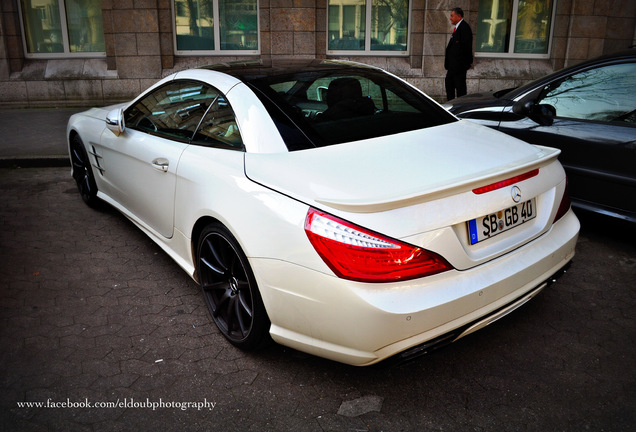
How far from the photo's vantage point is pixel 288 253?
2.58 meters

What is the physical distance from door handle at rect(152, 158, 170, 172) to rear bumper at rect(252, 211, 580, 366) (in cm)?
122

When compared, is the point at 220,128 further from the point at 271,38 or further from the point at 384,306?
the point at 271,38

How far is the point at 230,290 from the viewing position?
3.25m

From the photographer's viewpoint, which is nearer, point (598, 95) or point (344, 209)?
point (344, 209)

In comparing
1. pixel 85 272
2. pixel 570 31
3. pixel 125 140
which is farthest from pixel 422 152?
pixel 570 31

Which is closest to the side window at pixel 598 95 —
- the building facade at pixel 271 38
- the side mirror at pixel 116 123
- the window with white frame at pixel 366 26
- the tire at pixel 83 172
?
the side mirror at pixel 116 123

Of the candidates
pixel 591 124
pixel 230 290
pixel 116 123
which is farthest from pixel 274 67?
pixel 591 124

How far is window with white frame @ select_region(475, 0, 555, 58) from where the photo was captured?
476 inches

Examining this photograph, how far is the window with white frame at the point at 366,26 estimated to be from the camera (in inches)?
465

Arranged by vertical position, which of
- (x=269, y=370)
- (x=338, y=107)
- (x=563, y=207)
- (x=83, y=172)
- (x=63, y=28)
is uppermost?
(x=63, y=28)

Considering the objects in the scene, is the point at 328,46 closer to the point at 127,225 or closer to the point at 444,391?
the point at 127,225

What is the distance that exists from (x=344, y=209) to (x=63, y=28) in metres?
11.6

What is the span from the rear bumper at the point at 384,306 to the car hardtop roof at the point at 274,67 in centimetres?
140

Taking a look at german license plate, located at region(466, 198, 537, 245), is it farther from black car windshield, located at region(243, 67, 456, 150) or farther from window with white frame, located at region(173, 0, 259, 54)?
window with white frame, located at region(173, 0, 259, 54)
